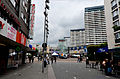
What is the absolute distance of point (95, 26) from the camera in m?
125

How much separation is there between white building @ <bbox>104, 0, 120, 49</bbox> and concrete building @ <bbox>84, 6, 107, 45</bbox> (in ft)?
292

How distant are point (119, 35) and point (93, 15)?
9869cm

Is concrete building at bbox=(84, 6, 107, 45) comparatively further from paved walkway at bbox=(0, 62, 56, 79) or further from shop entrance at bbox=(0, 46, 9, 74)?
shop entrance at bbox=(0, 46, 9, 74)

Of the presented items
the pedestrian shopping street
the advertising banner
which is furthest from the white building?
the advertising banner

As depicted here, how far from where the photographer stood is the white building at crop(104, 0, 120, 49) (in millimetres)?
30922

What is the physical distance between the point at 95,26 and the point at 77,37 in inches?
942

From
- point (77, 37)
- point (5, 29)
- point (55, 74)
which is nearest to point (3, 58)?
point (5, 29)

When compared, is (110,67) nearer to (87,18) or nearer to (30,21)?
(30,21)

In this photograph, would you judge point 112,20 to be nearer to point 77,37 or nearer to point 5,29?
point 5,29

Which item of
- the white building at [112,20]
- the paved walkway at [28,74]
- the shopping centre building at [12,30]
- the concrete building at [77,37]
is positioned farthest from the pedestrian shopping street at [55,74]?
the concrete building at [77,37]

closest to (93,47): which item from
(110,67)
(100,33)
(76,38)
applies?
(110,67)

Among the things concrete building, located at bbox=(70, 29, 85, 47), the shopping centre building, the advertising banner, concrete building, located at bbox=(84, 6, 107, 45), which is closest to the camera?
the advertising banner

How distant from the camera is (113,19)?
33.4 metres

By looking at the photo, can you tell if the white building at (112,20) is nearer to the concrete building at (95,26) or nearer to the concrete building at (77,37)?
the concrete building at (95,26)
